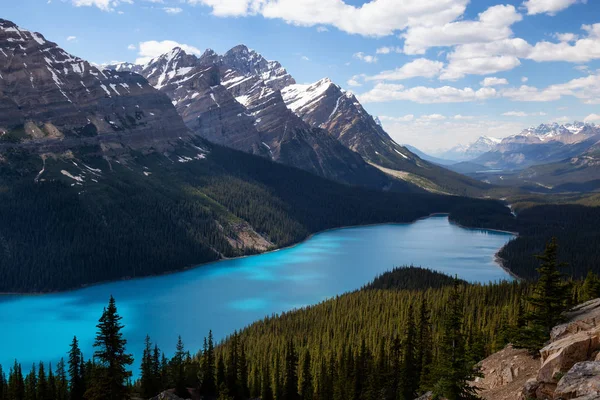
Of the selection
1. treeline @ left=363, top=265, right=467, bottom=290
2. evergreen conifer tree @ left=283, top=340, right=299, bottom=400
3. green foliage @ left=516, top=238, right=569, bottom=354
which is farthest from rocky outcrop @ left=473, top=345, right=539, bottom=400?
treeline @ left=363, top=265, right=467, bottom=290

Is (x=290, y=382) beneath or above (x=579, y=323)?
beneath

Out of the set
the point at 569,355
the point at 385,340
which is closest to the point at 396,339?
the point at 385,340

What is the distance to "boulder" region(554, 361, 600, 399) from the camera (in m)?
21.3

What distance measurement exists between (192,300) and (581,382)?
400 ft

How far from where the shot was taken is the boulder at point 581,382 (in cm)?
2127

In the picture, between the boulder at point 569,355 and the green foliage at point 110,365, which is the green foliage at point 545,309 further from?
the green foliage at point 110,365

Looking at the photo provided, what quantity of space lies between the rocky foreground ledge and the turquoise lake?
6963cm

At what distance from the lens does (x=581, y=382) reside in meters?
21.9

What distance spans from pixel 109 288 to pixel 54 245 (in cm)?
2555

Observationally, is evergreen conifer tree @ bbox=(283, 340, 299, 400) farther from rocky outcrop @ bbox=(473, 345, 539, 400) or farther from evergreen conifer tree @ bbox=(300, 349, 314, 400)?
rocky outcrop @ bbox=(473, 345, 539, 400)

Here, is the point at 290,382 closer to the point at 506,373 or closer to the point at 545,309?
the point at 506,373

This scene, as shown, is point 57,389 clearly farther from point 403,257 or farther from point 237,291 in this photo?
point 403,257

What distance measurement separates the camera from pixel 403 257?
7864 inches

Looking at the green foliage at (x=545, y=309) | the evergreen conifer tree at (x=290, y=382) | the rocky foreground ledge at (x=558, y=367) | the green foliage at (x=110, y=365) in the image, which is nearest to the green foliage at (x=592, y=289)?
the rocky foreground ledge at (x=558, y=367)
